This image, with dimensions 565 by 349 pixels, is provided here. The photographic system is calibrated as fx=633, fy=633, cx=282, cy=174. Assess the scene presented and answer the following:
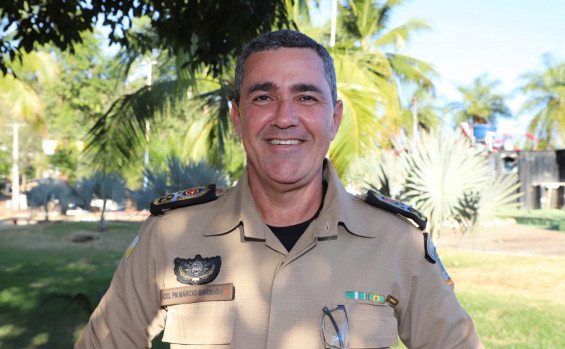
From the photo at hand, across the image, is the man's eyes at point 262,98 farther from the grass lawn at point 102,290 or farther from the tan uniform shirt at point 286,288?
the grass lawn at point 102,290

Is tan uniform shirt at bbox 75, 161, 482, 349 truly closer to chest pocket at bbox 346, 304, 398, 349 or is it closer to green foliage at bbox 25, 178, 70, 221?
chest pocket at bbox 346, 304, 398, 349

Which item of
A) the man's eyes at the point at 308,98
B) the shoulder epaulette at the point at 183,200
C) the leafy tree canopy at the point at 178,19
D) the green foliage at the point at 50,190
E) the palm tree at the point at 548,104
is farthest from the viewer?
the palm tree at the point at 548,104

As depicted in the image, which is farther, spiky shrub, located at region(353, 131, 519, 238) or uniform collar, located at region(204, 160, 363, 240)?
spiky shrub, located at region(353, 131, 519, 238)

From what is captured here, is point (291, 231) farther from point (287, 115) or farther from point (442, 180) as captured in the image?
point (442, 180)

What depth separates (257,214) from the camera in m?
2.07

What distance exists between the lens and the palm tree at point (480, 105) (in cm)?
5581

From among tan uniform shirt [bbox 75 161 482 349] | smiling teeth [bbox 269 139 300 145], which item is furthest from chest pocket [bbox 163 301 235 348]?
smiling teeth [bbox 269 139 300 145]

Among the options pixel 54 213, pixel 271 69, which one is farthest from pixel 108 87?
pixel 271 69

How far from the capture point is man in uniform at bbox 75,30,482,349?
1.94 meters

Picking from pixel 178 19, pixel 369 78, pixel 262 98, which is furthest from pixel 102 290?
pixel 369 78

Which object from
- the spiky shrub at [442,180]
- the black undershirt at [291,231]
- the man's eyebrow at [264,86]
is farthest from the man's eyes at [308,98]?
the spiky shrub at [442,180]

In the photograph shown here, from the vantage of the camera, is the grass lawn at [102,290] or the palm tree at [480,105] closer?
the grass lawn at [102,290]

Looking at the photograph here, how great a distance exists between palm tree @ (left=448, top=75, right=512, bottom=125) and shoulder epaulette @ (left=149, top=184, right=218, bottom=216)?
56.3 m

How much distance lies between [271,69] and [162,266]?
2.37ft
